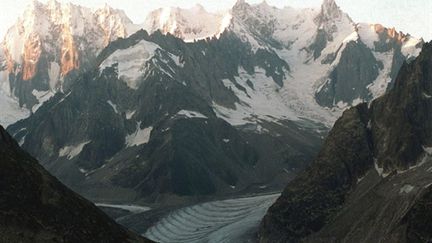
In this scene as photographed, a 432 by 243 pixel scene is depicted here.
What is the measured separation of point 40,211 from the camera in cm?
12631

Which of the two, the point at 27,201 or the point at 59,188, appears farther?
the point at 59,188

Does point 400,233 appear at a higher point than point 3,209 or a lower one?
lower

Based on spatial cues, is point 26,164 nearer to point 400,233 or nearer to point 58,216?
point 58,216

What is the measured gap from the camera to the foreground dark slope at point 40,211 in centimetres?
12131

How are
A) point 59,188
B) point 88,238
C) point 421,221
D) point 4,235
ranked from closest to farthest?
1. point 4,235
2. point 88,238
3. point 59,188
4. point 421,221

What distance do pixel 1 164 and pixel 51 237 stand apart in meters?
17.4

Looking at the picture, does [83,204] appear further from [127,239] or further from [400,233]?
[400,233]

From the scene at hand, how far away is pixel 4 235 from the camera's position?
388 ft

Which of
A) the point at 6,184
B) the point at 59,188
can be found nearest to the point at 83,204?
the point at 59,188

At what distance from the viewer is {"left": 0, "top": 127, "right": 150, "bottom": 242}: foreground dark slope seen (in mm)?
121312

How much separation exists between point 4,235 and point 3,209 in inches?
228

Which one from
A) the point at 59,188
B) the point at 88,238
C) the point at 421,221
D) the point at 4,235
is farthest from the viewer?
the point at 421,221

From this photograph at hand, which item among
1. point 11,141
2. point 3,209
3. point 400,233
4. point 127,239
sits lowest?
point 400,233

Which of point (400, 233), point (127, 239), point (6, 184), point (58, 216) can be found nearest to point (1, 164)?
point (6, 184)
